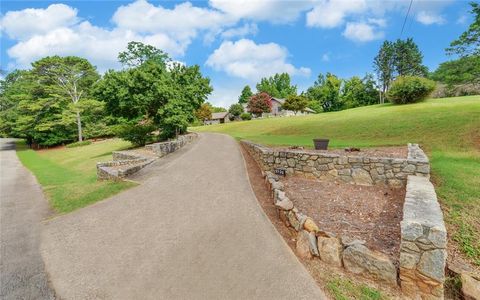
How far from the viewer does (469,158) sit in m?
10.8

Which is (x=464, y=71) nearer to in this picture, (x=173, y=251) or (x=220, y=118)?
(x=173, y=251)

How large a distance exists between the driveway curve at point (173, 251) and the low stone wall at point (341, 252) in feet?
1.38

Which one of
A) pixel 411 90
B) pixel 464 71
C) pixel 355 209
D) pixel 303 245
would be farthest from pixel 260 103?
pixel 303 245

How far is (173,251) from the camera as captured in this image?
521cm

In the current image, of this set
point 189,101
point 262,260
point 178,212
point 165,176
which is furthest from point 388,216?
point 189,101

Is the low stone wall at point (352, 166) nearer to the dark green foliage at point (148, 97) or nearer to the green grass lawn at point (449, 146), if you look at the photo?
the green grass lawn at point (449, 146)

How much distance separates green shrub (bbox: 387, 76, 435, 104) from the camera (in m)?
35.0

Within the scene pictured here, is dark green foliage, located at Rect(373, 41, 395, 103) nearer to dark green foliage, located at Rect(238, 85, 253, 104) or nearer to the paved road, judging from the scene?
dark green foliage, located at Rect(238, 85, 253, 104)

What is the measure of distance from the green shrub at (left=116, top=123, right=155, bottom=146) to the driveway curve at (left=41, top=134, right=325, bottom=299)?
48.1 feet

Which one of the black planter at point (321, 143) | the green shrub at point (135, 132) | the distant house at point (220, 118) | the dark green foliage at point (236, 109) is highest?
the dark green foliage at point (236, 109)

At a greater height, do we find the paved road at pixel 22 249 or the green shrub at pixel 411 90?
the green shrub at pixel 411 90

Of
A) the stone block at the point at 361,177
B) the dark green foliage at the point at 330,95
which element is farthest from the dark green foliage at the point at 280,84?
the stone block at the point at 361,177

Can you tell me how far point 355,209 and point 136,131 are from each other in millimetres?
19599

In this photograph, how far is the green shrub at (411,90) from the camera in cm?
3500
